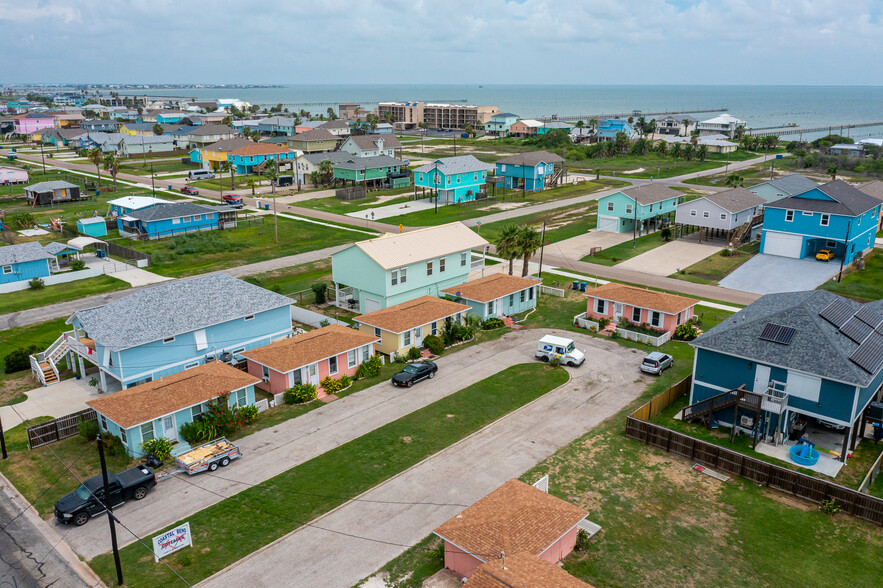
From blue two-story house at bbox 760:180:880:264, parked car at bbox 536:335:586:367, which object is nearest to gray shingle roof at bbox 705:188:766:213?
blue two-story house at bbox 760:180:880:264

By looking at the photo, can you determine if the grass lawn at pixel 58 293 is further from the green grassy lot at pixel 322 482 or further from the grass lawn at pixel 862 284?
the grass lawn at pixel 862 284

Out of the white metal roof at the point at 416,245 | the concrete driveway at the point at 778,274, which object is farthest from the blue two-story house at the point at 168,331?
the concrete driveway at the point at 778,274

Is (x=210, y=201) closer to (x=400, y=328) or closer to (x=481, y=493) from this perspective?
(x=400, y=328)

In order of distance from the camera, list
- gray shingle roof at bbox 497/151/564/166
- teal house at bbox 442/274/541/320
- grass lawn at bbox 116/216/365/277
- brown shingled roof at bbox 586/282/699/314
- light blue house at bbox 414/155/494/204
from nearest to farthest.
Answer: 1. brown shingled roof at bbox 586/282/699/314
2. teal house at bbox 442/274/541/320
3. grass lawn at bbox 116/216/365/277
4. light blue house at bbox 414/155/494/204
5. gray shingle roof at bbox 497/151/564/166

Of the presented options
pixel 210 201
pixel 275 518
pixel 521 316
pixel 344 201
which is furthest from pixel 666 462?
pixel 210 201

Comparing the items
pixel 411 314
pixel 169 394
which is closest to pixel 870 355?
pixel 411 314

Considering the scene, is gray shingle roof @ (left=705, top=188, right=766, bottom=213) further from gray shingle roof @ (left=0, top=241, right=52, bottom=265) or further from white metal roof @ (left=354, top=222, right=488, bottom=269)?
gray shingle roof @ (left=0, top=241, right=52, bottom=265)
